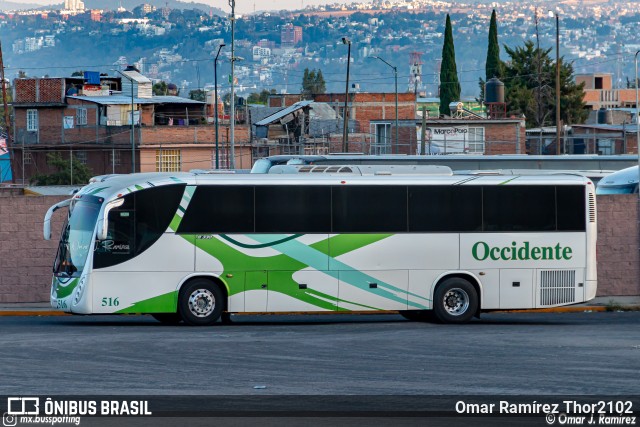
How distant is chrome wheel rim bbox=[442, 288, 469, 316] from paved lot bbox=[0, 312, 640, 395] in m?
0.62

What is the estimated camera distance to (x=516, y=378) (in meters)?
15.9

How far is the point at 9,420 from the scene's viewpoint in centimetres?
1255

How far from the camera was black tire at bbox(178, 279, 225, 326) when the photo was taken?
2442 cm

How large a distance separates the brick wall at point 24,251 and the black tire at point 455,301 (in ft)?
34.1

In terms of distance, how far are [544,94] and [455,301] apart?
85.9m

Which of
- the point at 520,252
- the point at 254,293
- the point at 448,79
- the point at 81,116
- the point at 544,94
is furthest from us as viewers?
the point at 448,79

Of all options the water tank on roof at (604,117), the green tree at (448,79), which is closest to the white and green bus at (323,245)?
the water tank on roof at (604,117)

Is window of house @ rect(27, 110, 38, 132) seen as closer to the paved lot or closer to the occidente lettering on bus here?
the paved lot

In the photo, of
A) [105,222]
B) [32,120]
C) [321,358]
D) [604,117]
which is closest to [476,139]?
[604,117]

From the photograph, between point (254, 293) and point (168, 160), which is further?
point (168, 160)

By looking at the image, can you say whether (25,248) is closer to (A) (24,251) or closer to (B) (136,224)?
(A) (24,251)

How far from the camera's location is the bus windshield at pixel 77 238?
958 inches

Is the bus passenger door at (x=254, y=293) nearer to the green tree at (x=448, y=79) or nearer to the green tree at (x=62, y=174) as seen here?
the green tree at (x=62, y=174)

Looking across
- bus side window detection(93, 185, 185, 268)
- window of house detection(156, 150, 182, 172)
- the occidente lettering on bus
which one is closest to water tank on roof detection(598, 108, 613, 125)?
window of house detection(156, 150, 182, 172)
